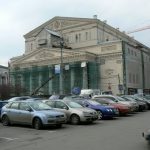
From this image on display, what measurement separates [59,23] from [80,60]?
18.5 metres

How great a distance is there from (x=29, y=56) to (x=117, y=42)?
71.5 ft

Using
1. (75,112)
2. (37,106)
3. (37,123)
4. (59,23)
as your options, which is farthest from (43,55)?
(37,123)

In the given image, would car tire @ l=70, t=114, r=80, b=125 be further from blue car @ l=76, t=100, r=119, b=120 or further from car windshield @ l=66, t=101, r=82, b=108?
blue car @ l=76, t=100, r=119, b=120

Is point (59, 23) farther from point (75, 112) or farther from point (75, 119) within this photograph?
point (75, 119)

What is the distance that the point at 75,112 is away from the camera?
22422mm

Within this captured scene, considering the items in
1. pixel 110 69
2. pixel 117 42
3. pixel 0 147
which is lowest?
pixel 0 147

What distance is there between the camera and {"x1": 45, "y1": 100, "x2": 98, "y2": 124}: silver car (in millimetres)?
22125

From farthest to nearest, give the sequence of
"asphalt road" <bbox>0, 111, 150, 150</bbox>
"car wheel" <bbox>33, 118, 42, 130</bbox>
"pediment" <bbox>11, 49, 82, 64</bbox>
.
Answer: "pediment" <bbox>11, 49, 82, 64</bbox>, "car wheel" <bbox>33, 118, 42, 130</bbox>, "asphalt road" <bbox>0, 111, 150, 150</bbox>

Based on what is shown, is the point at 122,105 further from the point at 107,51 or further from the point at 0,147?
the point at 107,51

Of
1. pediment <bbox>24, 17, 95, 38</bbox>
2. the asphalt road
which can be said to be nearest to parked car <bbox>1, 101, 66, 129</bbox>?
the asphalt road

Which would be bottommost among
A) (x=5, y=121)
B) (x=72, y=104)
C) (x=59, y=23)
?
(x=5, y=121)

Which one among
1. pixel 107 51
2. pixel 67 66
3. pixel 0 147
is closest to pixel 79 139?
pixel 0 147

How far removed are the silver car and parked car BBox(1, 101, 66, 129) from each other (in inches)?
85.6

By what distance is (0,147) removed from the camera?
13516mm
